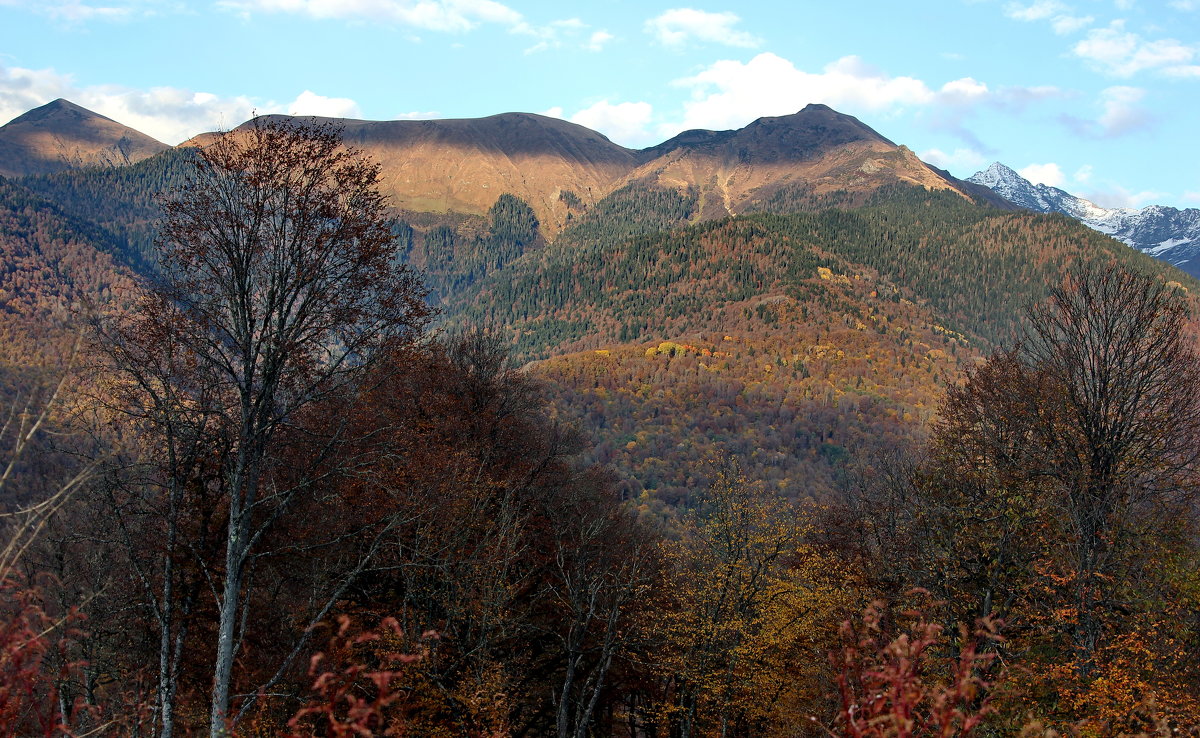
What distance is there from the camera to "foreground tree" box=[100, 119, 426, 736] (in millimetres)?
11148

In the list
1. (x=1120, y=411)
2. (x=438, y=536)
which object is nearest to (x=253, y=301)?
(x=438, y=536)

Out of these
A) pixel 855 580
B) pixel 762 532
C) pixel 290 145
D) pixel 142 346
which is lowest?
pixel 855 580

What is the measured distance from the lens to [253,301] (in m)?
11.6

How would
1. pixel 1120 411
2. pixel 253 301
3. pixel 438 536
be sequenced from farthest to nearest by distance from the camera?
pixel 1120 411 → pixel 438 536 → pixel 253 301

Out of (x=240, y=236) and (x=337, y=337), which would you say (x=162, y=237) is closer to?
(x=240, y=236)

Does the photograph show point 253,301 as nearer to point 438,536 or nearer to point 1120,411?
point 438,536

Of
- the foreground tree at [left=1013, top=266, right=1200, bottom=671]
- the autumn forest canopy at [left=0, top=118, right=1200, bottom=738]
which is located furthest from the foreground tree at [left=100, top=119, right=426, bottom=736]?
the foreground tree at [left=1013, top=266, right=1200, bottom=671]

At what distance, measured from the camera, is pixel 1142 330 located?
74.3ft

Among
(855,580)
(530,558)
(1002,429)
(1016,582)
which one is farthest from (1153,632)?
(530,558)

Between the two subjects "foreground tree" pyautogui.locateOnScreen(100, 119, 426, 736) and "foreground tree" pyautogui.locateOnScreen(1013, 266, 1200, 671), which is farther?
"foreground tree" pyautogui.locateOnScreen(1013, 266, 1200, 671)

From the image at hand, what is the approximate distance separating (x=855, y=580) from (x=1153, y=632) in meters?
13.8

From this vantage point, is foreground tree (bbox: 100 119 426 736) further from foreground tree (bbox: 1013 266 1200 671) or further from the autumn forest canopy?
foreground tree (bbox: 1013 266 1200 671)

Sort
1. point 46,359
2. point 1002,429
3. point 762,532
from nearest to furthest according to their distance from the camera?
point 46,359
point 1002,429
point 762,532

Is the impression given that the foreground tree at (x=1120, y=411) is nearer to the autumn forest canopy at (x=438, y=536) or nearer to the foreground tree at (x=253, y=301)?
the autumn forest canopy at (x=438, y=536)
